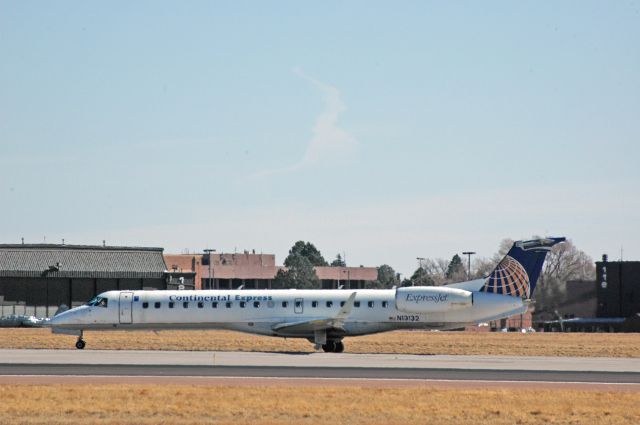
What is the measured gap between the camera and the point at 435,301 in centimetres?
4847

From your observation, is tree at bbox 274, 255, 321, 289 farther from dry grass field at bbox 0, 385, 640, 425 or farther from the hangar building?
dry grass field at bbox 0, 385, 640, 425

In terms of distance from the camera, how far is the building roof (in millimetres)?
96750

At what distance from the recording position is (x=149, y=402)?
26438 millimetres

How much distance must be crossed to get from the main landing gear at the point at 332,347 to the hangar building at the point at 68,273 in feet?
162

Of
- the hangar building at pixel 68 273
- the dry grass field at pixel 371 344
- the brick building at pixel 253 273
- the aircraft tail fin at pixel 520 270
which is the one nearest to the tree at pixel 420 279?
the brick building at pixel 253 273

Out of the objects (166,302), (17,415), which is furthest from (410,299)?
(17,415)

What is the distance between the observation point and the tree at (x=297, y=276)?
166875 mm

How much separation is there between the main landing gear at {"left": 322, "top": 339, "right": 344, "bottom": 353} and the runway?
6.68 ft

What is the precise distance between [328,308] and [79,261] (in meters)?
53.5

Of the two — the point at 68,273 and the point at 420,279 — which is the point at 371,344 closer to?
the point at 68,273

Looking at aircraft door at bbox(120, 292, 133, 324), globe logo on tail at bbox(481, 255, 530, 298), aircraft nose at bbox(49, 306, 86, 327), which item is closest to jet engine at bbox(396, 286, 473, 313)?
globe logo on tail at bbox(481, 255, 530, 298)

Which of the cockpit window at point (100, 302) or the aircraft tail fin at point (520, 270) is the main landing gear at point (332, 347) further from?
the cockpit window at point (100, 302)

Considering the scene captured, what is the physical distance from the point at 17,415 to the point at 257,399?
5.68 metres

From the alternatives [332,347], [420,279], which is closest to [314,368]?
[332,347]
